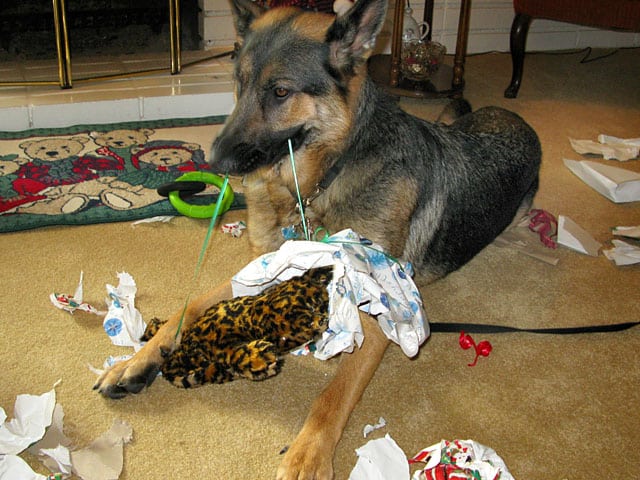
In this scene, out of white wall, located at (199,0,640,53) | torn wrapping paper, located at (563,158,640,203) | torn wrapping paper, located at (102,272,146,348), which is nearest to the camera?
torn wrapping paper, located at (102,272,146,348)

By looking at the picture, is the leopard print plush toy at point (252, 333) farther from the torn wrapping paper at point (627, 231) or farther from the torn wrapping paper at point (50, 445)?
the torn wrapping paper at point (627, 231)

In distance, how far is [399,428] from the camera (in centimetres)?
189

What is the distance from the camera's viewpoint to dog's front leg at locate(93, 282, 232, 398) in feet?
6.22

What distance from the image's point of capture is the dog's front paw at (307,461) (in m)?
1.64

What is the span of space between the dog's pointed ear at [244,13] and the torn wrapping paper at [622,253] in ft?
6.30

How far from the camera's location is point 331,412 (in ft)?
5.93

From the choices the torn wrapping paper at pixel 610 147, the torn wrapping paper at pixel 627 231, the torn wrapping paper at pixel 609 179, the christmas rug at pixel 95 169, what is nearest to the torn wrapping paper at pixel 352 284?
the christmas rug at pixel 95 169

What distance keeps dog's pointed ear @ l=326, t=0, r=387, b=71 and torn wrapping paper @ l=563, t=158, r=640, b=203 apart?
2.01 meters

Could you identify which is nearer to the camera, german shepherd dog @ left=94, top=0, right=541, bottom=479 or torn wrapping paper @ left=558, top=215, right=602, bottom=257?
german shepherd dog @ left=94, top=0, right=541, bottom=479

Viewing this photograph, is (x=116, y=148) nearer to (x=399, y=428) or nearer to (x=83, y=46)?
(x=83, y=46)

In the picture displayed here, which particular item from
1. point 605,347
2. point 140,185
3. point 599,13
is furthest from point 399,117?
point 599,13

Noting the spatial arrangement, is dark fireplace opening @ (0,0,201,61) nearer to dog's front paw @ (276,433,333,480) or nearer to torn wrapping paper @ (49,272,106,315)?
torn wrapping paper @ (49,272,106,315)

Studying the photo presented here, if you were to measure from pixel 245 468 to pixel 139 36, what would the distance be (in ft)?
13.2

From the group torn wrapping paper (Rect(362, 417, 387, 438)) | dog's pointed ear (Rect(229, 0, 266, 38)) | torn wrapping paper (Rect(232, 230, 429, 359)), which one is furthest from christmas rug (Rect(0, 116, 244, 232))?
torn wrapping paper (Rect(362, 417, 387, 438))
